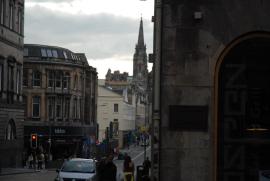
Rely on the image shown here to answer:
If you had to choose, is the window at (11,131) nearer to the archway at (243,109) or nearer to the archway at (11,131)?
the archway at (11,131)

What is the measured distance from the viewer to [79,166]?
A: 2958 centimetres

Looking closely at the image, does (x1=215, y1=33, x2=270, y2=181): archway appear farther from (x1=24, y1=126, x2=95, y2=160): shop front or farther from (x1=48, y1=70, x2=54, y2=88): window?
(x1=48, y1=70, x2=54, y2=88): window

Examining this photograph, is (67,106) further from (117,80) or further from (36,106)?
(117,80)

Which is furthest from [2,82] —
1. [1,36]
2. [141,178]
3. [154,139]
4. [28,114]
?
[154,139]

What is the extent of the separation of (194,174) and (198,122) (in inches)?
45.4

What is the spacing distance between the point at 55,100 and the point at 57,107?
854 mm

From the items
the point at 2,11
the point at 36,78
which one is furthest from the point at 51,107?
the point at 2,11

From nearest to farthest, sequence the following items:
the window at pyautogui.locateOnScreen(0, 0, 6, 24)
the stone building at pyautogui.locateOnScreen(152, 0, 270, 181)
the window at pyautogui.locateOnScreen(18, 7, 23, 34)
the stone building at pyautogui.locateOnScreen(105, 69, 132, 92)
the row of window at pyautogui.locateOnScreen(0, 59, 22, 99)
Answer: the stone building at pyautogui.locateOnScreen(152, 0, 270, 181), the window at pyautogui.locateOnScreen(0, 0, 6, 24), the row of window at pyautogui.locateOnScreen(0, 59, 22, 99), the window at pyautogui.locateOnScreen(18, 7, 23, 34), the stone building at pyautogui.locateOnScreen(105, 69, 132, 92)

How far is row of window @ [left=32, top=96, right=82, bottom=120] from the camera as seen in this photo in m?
80.1

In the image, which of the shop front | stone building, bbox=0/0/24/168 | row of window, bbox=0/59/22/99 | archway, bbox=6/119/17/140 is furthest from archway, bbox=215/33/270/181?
the shop front

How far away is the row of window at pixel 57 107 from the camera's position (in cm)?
8006

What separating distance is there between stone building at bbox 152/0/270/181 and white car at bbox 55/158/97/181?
40.2 ft

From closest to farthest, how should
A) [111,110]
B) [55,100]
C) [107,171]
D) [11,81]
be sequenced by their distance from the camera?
[107,171], [11,81], [55,100], [111,110]

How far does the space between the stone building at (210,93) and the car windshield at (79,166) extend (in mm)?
13855
